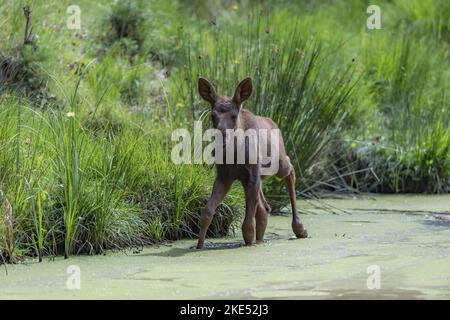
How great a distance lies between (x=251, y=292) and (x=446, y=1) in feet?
37.2

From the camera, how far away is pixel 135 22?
1316 centimetres

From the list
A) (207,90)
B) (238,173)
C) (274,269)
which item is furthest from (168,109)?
(274,269)

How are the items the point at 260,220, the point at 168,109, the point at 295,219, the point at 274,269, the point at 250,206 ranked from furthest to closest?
the point at 168,109 → the point at 295,219 → the point at 260,220 → the point at 250,206 → the point at 274,269

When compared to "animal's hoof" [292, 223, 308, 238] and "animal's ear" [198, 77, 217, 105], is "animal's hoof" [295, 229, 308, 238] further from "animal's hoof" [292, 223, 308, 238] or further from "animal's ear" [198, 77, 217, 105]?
"animal's ear" [198, 77, 217, 105]

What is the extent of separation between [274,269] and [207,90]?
1570 mm

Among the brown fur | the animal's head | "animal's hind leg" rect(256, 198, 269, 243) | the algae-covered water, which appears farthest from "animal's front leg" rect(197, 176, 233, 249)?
the animal's head

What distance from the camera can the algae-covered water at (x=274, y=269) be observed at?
5723mm

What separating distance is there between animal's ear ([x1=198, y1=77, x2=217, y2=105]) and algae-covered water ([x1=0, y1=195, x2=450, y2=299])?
3.55 feet

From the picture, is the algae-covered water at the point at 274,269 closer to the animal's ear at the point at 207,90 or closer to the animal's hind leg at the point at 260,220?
the animal's hind leg at the point at 260,220

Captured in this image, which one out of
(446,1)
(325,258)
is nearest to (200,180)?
(325,258)

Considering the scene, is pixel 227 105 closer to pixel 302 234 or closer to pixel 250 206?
pixel 250 206

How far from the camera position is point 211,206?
7.30 meters

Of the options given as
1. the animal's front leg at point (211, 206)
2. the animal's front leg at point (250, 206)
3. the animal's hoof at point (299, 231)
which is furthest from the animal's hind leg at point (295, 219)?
the animal's front leg at point (211, 206)

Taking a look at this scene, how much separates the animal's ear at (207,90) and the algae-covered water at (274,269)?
1.08m
